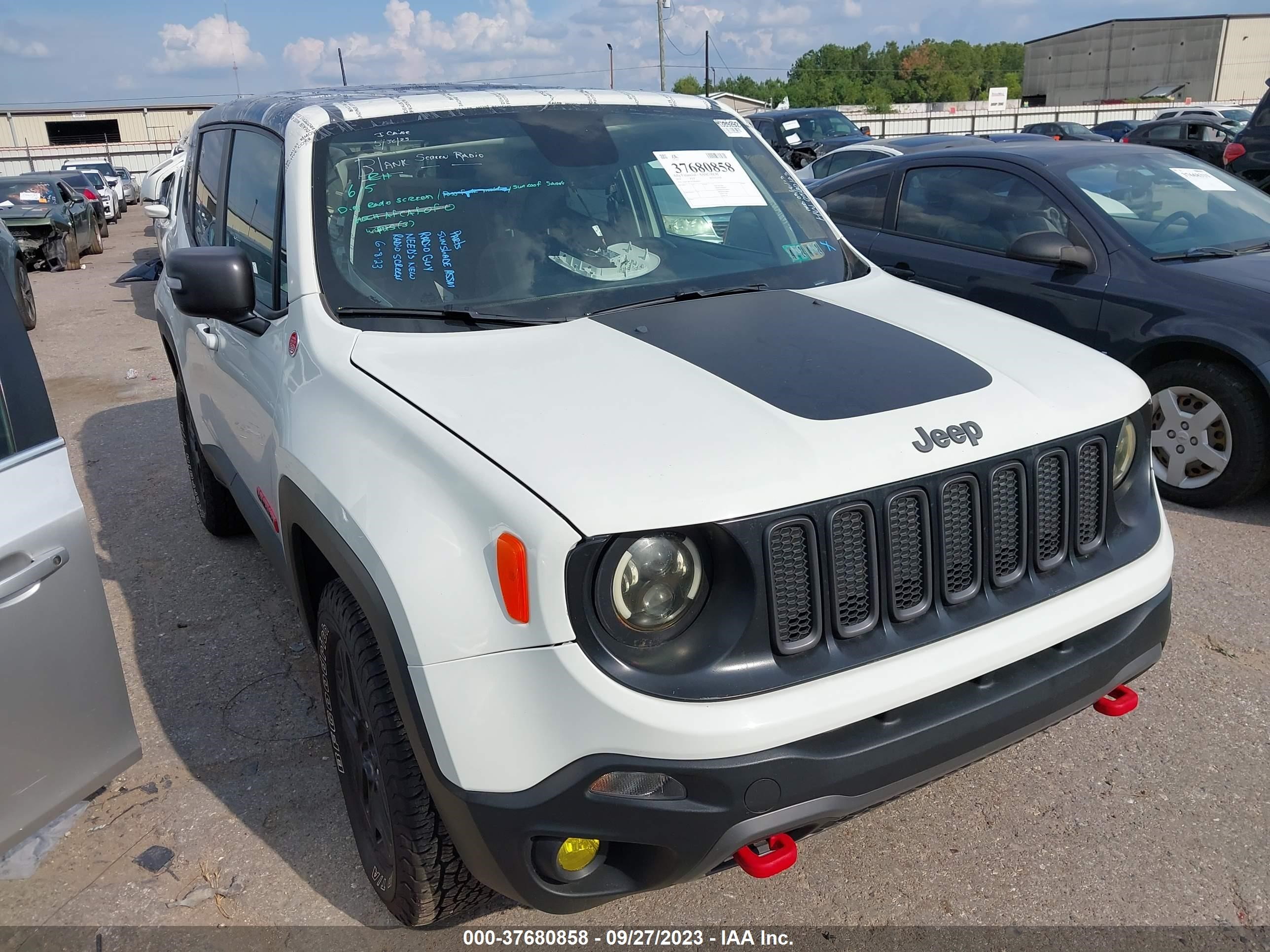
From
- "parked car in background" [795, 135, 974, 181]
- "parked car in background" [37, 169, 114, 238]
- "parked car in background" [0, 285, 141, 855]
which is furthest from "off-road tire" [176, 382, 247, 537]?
"parked car in background" [37, 169, 114, 238]

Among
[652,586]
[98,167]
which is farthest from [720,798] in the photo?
[98,167]

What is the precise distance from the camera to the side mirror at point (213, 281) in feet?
9.03

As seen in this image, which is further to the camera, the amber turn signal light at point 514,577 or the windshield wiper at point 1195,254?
the windshield wiper at point 1195,254

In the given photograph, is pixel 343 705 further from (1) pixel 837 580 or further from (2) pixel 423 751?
(1) pixel 837 580

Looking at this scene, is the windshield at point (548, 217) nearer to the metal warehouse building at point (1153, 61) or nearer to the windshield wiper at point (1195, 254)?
the windshield wiper at point (1195, 254)

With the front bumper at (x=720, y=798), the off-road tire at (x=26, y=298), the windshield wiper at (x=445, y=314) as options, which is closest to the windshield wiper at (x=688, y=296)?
the windshield wiper at (x=445, y=314)

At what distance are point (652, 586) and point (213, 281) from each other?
5.24ft

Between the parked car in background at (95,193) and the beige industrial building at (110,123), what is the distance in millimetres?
37095

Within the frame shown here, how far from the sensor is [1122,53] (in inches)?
2803

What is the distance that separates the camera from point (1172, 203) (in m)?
5.50

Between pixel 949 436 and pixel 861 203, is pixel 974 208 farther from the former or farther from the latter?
pixel 949 436

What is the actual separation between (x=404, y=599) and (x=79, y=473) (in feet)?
17.1

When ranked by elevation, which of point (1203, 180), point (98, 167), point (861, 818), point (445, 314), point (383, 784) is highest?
point (445, 314)

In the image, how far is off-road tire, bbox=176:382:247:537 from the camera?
465cm
